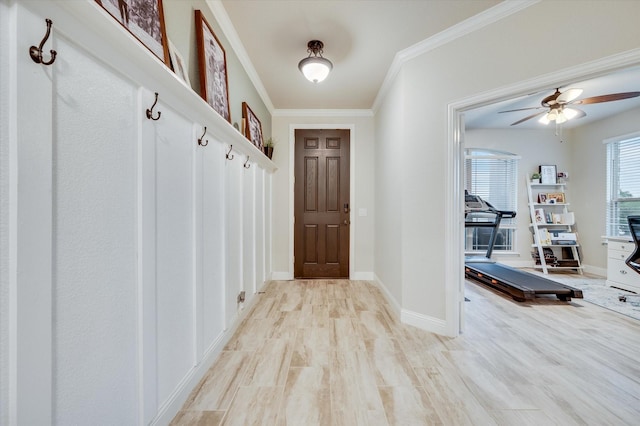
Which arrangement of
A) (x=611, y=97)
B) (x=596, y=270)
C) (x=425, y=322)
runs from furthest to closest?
(x=596, y=270), (x=611, y=97), (x=425, y=322)

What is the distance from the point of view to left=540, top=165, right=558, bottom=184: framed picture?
16.2 feet

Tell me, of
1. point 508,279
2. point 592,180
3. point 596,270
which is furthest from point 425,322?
point 592,180

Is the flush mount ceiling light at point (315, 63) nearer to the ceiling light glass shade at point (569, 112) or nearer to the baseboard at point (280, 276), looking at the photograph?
the baseboard at point (280, 276)

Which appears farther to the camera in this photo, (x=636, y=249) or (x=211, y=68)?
(x=636, y=249)

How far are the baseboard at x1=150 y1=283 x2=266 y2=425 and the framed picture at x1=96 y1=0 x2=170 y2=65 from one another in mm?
1693

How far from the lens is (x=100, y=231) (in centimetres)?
90

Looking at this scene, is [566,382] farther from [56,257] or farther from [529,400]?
[56,257]

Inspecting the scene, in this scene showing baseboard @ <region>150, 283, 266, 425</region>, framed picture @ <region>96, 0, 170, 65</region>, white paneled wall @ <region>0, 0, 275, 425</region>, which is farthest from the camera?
baseboard @ <region>150, 283, 266, 425</region>

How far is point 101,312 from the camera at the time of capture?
905 mm

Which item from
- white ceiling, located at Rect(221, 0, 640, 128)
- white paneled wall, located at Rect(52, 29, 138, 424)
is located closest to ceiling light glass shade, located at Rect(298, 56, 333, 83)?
white ceiling, located at Rect(221, 0, 640, 128)

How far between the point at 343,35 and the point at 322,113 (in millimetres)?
1784

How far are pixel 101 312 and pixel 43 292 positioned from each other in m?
0.24

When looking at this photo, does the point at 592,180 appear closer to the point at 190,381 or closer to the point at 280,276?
the point at 280,276

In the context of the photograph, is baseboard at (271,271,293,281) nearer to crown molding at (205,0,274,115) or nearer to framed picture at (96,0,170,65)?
crown molding at (205,0,274,115)
